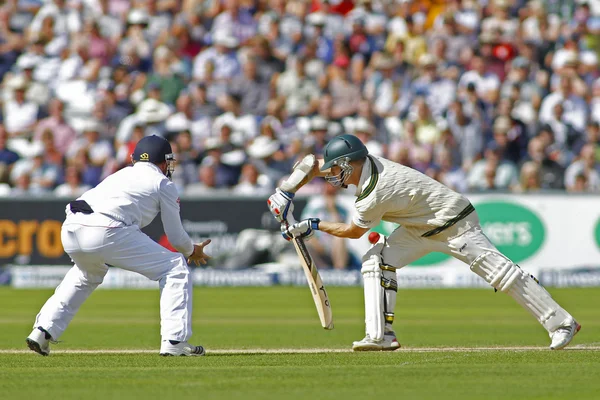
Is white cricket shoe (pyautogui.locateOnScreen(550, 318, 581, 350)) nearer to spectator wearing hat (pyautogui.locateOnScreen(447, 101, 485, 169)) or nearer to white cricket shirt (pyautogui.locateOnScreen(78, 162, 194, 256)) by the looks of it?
white cricket shirt (pyautogui.locateOnScreen(78, 162, 194, 256))

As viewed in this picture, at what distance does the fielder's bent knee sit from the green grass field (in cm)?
54

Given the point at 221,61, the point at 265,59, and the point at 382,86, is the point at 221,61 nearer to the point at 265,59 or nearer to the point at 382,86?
the point at 265,59

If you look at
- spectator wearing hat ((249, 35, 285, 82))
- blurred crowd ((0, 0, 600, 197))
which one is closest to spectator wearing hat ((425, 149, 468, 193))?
blurred crowd ((0, 0, 600, 197))

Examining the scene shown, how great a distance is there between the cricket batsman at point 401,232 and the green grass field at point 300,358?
30 centimetres

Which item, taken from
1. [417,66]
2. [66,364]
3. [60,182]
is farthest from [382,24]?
[66,364]

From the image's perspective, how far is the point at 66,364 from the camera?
8203 mm

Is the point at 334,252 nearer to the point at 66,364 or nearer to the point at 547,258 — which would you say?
the point at 547,258

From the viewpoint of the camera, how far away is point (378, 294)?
905cm

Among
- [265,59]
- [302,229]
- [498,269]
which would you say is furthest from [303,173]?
[265,59]

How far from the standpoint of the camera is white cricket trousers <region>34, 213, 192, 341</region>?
→ 8.38m

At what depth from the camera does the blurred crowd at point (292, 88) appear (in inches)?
770

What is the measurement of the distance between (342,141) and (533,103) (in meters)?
12.5

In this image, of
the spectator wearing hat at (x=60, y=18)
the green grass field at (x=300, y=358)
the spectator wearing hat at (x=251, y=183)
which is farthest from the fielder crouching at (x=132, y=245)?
the spectator wearing hat at (x=60, y=18)

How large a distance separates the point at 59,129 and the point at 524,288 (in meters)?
13.2
